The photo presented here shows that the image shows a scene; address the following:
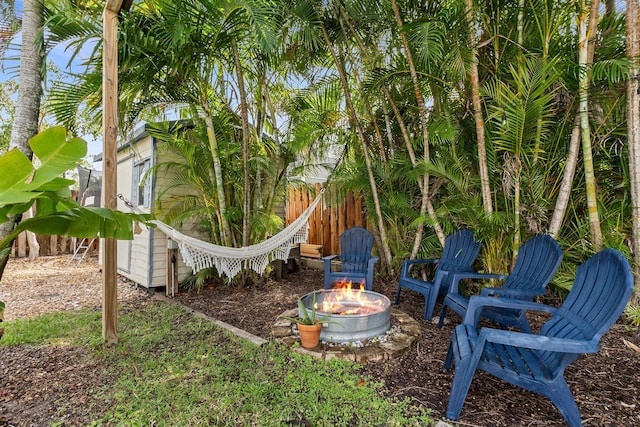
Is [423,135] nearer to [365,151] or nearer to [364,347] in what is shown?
[365,151]

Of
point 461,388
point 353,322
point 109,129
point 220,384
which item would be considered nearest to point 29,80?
point 109,129

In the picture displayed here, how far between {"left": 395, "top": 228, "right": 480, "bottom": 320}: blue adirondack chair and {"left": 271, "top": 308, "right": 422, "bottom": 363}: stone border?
350mm

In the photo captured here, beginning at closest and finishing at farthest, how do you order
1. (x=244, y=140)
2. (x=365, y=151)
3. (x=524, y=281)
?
(x=524, y=281) → (x=244, y=140) → (x=365, y=151)

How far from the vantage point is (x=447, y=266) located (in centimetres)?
319

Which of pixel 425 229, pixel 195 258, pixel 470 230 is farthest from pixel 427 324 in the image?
pixel 195 258

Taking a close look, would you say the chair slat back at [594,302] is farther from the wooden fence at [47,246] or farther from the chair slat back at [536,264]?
the wooden fence at [47,246]

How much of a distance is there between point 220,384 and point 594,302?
206 centimetres

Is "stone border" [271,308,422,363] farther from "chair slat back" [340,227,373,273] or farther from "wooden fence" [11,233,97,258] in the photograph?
"wooden fence" [11,233,97,258]

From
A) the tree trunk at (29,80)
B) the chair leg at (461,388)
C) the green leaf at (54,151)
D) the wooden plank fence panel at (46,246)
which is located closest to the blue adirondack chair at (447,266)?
the chair leg at (461,388)

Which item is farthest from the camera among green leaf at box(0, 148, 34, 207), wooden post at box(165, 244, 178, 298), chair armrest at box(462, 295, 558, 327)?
wooden post at box(165, 244, 178, 298)

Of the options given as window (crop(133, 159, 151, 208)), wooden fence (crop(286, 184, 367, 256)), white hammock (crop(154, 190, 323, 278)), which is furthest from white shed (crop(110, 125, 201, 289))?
wooden fence (crop(286, 184, 367, 256))

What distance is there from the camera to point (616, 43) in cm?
272

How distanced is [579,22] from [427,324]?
2.94 metres

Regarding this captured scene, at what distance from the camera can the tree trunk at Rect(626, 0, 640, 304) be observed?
2.53 m
